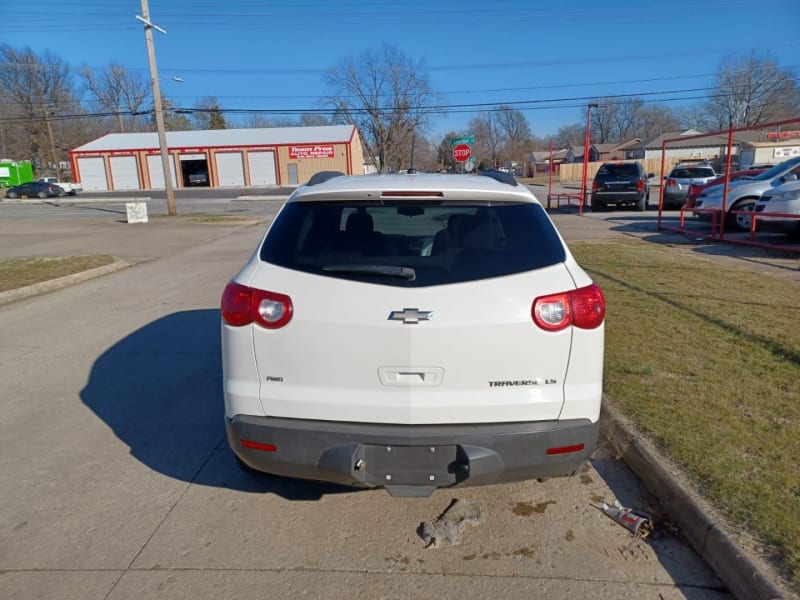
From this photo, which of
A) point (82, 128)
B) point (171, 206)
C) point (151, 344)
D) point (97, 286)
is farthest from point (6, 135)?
point (151, 344)

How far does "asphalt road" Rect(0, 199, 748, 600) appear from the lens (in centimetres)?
243

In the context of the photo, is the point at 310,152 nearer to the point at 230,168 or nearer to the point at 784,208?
the point at 230,168

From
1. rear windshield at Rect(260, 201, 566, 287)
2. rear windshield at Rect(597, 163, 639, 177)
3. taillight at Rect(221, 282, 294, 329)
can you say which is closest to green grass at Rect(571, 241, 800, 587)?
rear windshield at Rect(260, 201, 566, 287)

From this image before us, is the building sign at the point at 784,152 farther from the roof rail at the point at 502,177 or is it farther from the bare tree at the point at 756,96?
the roof rail at the point at 502,177

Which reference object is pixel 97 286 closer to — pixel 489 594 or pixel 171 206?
pixel 489 594

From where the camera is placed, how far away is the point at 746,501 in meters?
2.70

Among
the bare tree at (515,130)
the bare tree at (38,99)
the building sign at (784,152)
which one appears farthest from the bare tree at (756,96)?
the bare tree at (38,99)

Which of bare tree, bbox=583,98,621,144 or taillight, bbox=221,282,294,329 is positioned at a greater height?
bare tree, bbox=583,98,621,144

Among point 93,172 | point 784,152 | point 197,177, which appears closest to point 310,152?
point 197,177

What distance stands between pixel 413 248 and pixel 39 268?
33.2 ft

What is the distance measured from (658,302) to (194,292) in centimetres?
682

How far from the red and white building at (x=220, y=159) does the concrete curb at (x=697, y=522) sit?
175 feet

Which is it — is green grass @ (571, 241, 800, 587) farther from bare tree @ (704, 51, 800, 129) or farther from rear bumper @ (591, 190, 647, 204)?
bare tree @ (704, 51, 800, 129)

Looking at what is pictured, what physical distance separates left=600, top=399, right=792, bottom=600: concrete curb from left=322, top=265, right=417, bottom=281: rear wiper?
1873mm
